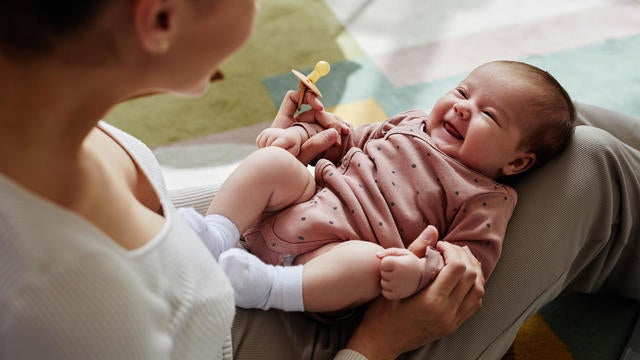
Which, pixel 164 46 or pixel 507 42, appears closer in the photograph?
pixel 164 46

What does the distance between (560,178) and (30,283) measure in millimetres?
729

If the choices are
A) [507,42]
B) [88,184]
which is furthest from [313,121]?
[507,42]

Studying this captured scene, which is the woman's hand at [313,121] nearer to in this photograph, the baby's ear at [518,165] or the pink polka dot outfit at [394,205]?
the pink polka dot outfit at [394,205]

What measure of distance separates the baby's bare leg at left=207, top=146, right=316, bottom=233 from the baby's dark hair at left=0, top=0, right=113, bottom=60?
501mm

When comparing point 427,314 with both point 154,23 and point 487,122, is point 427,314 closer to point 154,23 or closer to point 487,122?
point 487,122

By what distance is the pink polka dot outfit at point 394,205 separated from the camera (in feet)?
2.93

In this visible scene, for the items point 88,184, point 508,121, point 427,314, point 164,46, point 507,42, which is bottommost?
point 507,42

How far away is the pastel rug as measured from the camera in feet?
5.45

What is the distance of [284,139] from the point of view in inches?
38.1

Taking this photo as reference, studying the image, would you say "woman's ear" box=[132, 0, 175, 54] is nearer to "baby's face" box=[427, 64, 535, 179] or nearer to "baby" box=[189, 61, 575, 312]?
"baby" box=[189, 61, 575, 312]

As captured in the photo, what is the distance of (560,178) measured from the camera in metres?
0.88

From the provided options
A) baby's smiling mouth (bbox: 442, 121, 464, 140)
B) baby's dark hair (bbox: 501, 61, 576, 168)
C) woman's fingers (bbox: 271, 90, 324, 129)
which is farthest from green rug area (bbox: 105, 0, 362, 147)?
baby's dark hair (bbox: 501, 61, 576, 168)

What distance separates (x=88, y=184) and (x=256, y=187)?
0.40m

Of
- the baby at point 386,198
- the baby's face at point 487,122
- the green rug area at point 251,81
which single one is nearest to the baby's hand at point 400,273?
the baby at point 386,198
